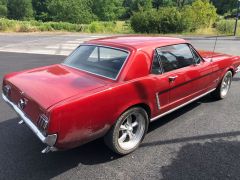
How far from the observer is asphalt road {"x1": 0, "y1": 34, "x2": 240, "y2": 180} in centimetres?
326

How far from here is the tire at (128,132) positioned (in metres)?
3.42

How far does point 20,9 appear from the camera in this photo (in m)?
73.6

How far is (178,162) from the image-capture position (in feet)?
11.4

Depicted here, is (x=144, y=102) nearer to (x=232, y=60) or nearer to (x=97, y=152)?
(x=97, y=152)

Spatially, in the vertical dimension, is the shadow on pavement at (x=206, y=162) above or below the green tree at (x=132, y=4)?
below

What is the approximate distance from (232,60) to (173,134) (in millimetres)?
2501

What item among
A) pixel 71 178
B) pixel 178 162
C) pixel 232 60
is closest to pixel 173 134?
pixel 178 162

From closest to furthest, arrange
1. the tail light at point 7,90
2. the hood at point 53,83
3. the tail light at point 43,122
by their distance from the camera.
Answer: the tail light at point 43,122 < the hood at point 53,83 < the tail light at point 7,90

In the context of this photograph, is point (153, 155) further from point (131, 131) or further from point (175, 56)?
point (175, 56)

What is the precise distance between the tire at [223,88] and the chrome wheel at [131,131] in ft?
8.18

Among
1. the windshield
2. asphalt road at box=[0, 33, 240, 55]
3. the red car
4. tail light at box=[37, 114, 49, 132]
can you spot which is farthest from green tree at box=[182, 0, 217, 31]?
tail light at box=[37, 114, 49, 132]

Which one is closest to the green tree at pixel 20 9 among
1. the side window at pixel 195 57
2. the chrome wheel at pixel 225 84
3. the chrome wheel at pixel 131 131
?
the chrome wheel at pixel 225 84

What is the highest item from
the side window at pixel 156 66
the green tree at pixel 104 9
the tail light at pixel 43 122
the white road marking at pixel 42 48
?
the green tree at pixel 104 9

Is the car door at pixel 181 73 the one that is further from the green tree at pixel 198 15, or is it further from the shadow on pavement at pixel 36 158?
the green tree at pixel 198 15
